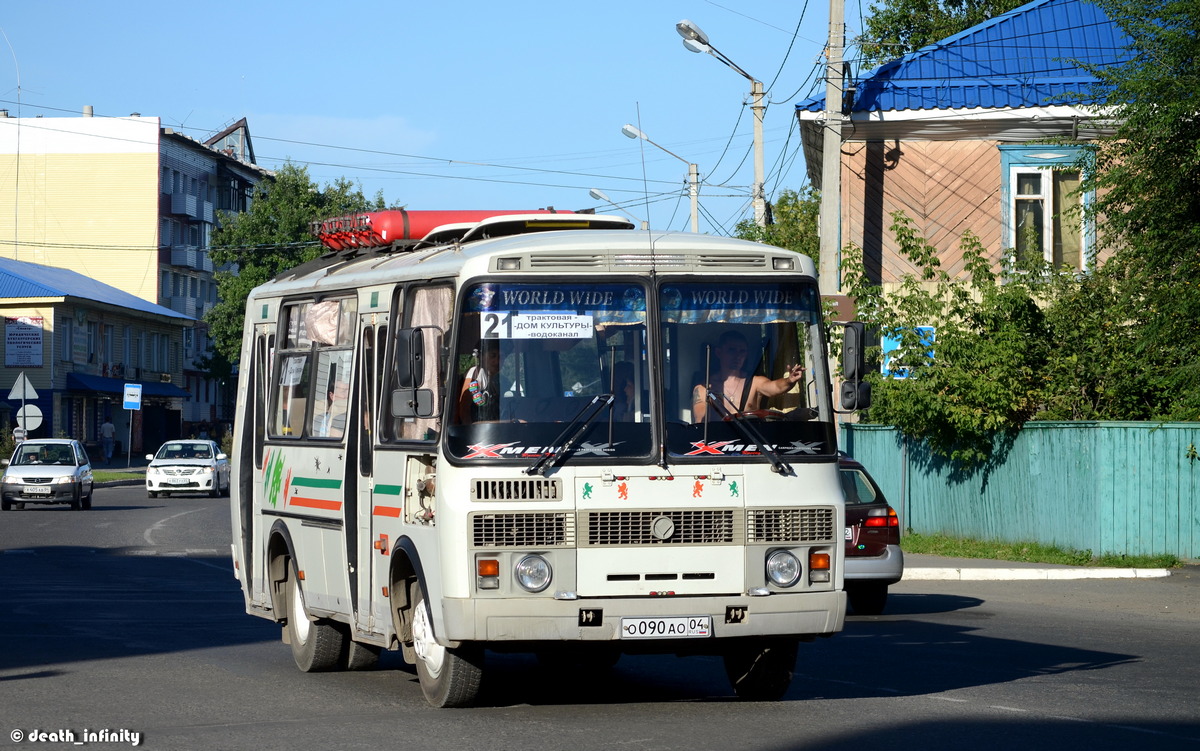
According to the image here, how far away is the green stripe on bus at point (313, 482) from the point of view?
444 inches

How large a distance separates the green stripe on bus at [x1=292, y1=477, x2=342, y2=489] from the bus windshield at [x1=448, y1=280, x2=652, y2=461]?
2098 mm

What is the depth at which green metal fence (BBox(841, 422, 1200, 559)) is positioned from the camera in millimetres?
21594

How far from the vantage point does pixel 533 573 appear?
9281mm

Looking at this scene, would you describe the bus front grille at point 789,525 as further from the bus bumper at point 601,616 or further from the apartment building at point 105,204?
the apartment building at point 105,204

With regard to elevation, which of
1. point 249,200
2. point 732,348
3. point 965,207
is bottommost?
point 732,348

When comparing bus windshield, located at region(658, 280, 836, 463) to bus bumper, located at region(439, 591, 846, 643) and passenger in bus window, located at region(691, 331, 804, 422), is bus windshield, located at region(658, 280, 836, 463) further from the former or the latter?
bus bumper, located at region(439, 591, 846, 643)

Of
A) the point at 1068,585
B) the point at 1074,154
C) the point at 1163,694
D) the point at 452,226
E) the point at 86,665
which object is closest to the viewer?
the point at 1163,694

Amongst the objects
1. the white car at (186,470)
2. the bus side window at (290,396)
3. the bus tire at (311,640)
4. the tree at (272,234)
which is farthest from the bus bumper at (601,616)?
the tree at (272,234)

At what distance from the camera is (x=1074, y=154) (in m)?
28.2

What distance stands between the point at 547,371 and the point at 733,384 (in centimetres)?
111

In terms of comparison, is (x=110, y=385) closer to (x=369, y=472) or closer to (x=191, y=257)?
(x=191, y=257)

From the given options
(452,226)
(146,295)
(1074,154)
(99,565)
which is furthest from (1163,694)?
(146,295)

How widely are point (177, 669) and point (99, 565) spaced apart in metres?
11.4

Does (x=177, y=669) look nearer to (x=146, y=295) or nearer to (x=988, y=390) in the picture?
(x=988, y=390)
